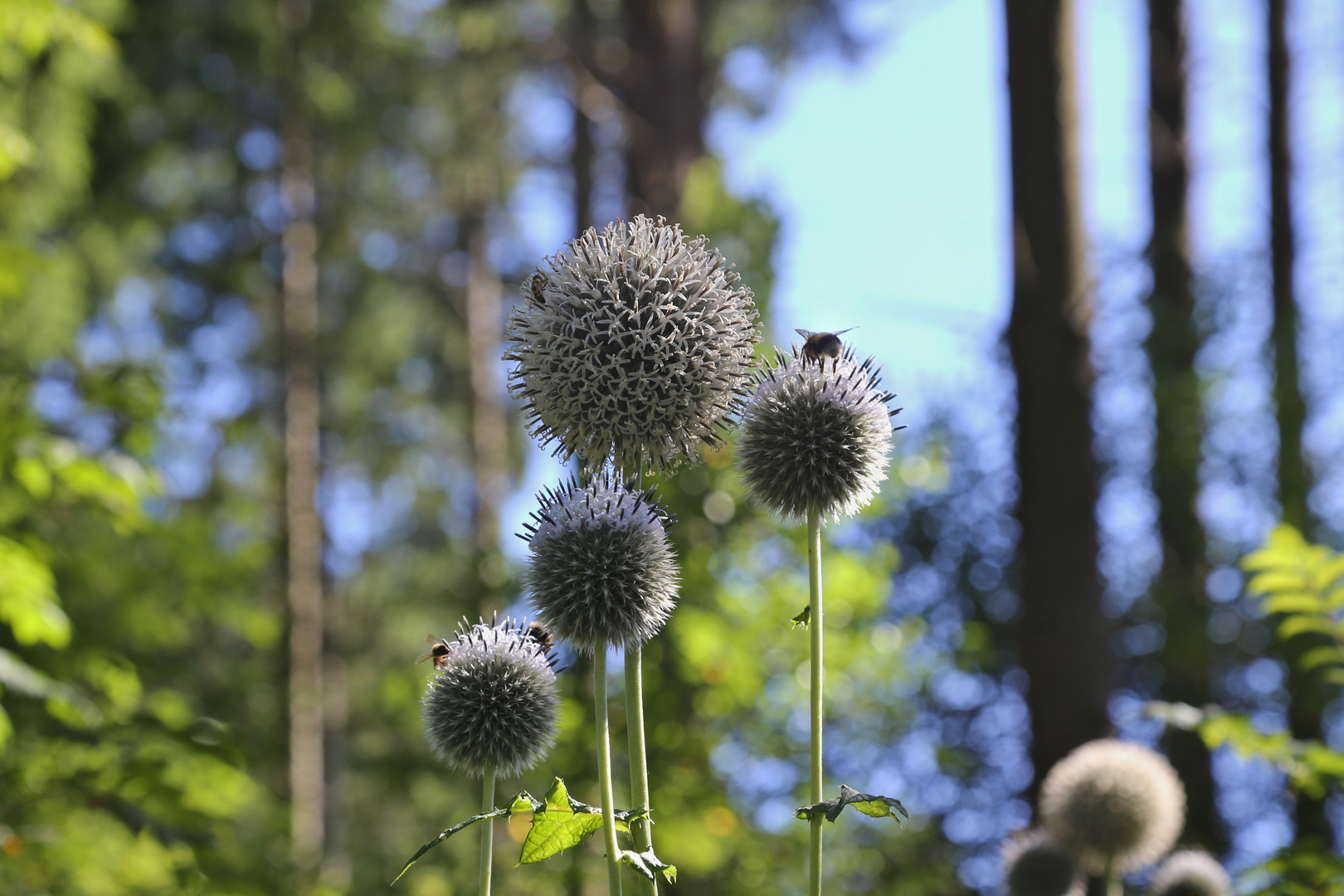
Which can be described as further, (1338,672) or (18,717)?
(18,717)

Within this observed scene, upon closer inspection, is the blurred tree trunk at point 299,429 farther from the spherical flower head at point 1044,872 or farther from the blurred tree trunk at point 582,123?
the spherical flower head at point 1044,872

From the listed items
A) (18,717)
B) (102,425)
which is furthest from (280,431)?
(18,717)

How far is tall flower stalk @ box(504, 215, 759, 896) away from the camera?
1816 millimetres

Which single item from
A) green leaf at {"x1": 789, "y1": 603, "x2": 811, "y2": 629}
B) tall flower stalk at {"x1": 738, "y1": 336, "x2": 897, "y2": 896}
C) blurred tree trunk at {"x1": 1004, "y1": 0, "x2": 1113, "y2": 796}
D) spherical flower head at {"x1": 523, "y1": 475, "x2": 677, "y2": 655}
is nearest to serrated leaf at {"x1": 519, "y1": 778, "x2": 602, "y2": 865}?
spherical flower head at {"x1": 523, "y1": 475, "x2": 677, "y2": 655}

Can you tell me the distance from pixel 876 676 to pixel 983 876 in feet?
9.89

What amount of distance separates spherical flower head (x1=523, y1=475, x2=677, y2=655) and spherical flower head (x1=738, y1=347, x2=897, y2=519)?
0.25 meters

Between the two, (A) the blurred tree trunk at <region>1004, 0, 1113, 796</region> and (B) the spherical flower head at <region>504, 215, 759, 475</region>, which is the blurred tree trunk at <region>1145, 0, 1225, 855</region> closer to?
(A) the blurred tree trunk at <region>1004, 0, 1113, 796</region>

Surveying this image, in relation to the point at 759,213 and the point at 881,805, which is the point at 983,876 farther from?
the point at 881,805

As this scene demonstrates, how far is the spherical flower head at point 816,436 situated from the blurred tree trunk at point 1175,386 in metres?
7.52

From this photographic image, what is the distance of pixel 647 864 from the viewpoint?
158 cm

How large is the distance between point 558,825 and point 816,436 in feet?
2.81

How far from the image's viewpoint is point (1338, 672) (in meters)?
3.05

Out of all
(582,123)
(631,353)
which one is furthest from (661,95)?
(631,353)

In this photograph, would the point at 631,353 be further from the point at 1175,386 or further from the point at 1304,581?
the point at 1175,386
